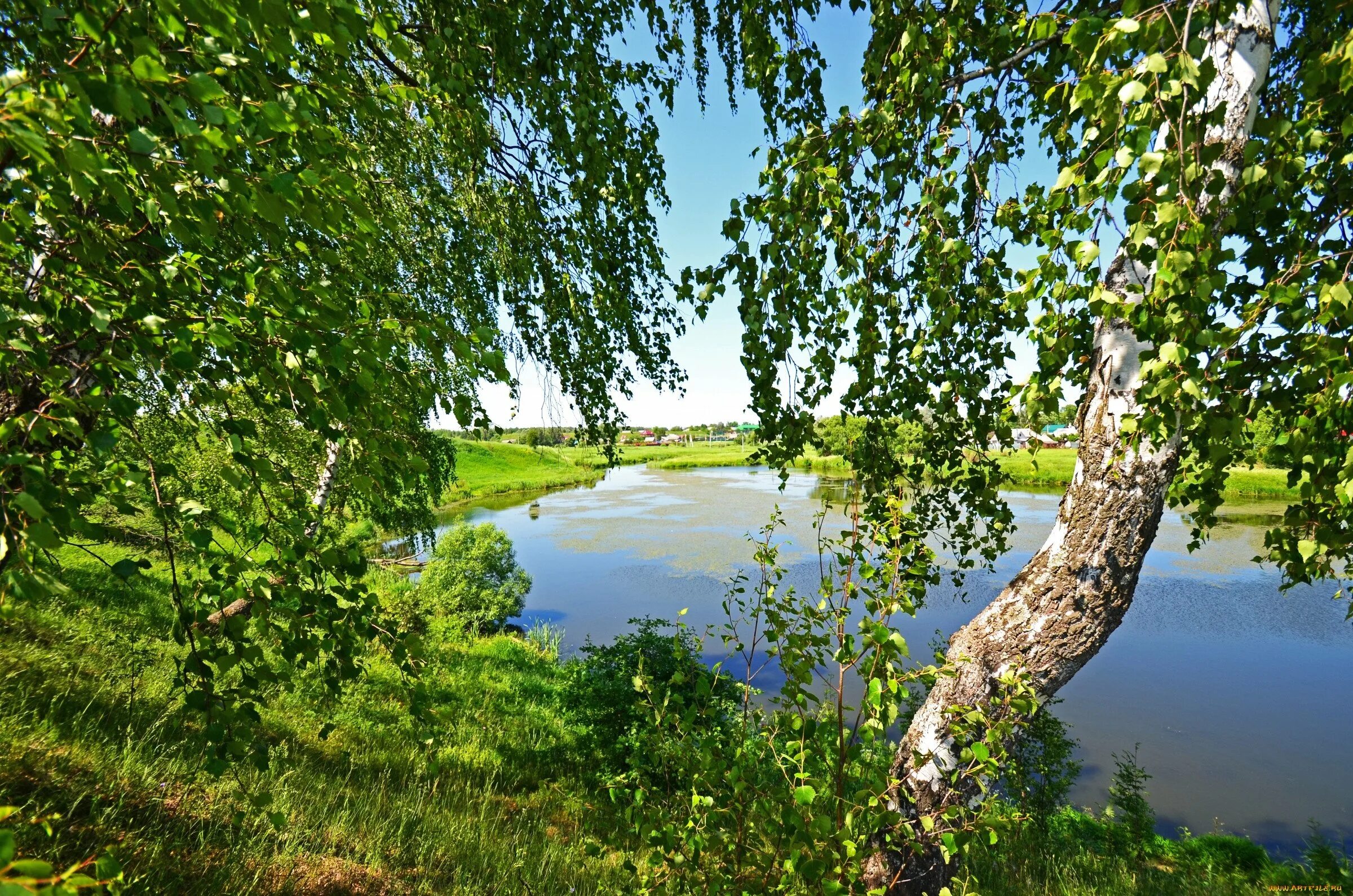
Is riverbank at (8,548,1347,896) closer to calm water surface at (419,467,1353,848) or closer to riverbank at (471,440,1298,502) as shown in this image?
calm water surface at (419,467,1353,848)

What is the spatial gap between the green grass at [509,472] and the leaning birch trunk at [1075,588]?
32406 mm

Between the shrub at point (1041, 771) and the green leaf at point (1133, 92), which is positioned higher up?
the green leaf at point (1133, 92)

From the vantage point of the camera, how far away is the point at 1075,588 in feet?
7.40

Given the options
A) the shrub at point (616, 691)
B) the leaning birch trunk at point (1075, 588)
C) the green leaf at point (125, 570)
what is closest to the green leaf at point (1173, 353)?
the leaning birch trunk at point (1075, 588)

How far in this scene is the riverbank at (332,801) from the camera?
262cm

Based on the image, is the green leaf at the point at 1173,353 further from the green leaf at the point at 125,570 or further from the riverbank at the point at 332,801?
the green leaf at the point at 125,570

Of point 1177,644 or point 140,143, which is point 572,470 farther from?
point 140,143

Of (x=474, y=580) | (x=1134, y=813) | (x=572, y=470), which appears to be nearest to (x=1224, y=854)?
(x=1134, y=813)

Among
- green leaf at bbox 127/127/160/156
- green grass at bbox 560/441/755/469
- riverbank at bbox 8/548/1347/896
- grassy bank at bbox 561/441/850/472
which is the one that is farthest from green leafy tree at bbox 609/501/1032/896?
green grass at bbox 560/441/755/469

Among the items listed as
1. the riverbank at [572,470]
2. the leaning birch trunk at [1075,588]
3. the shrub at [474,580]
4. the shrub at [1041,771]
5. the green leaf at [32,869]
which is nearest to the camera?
the green leaf at [32,869]

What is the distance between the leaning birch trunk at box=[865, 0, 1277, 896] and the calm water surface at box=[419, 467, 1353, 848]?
1045 mm

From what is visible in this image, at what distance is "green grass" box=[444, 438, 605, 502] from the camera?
3694cm

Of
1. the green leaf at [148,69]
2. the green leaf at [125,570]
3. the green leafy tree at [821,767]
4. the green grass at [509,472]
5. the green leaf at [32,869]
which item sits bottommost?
the green grass at [509,472]

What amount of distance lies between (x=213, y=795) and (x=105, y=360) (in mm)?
3412
